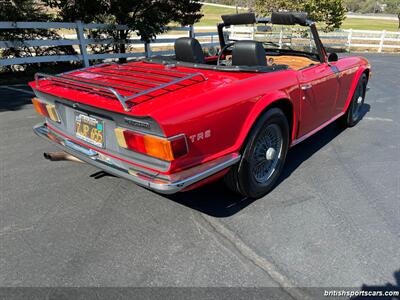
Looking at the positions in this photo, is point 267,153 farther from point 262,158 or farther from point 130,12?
point 130,12

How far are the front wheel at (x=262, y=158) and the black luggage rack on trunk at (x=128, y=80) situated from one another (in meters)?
0.67

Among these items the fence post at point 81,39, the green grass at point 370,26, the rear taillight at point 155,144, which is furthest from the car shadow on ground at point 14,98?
the green grass at point 370,26

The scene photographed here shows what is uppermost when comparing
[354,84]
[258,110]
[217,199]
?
[258,110]

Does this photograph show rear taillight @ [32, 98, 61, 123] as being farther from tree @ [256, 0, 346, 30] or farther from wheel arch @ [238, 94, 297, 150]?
tree @ [256, 0, 346, 30]

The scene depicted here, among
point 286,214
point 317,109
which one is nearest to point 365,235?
point 286,214

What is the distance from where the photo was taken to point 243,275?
2.14 m

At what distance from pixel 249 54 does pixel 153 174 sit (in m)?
1.56

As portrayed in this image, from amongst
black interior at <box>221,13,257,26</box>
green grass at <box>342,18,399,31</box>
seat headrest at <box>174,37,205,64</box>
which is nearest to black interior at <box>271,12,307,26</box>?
black interior at <box>221,13,257,26</box>

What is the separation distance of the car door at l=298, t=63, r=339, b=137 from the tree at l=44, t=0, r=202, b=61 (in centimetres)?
726

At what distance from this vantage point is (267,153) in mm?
3002

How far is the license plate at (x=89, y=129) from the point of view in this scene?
253 cm

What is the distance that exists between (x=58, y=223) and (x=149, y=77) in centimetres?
147

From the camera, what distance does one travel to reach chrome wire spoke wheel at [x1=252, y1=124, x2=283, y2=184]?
2.92 meters

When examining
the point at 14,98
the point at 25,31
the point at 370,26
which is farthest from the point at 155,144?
the point at 370,26
